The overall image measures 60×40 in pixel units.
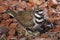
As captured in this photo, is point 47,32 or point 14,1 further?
point 14,1

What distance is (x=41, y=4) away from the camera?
183 cm

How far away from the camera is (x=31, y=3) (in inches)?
72.2

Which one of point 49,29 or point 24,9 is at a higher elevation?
point 24,9

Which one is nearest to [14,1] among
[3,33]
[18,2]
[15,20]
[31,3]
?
[18,2]

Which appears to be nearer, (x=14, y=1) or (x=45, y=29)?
(x=45, y=29)

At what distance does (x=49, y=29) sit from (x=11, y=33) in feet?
0.94

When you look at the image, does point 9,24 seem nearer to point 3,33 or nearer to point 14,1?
point 3,33

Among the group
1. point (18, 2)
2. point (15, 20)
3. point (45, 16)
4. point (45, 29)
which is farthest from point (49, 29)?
point (18, 2)

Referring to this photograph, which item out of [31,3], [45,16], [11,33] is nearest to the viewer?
[11,33]

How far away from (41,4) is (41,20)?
0.71 ft

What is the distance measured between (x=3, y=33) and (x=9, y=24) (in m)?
0.09

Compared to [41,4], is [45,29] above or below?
below

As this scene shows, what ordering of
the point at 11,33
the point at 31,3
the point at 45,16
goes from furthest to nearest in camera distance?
the point at 31,3, the point at 45,16, the point at 11,33

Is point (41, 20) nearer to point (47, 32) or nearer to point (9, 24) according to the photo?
point (47, 32)
